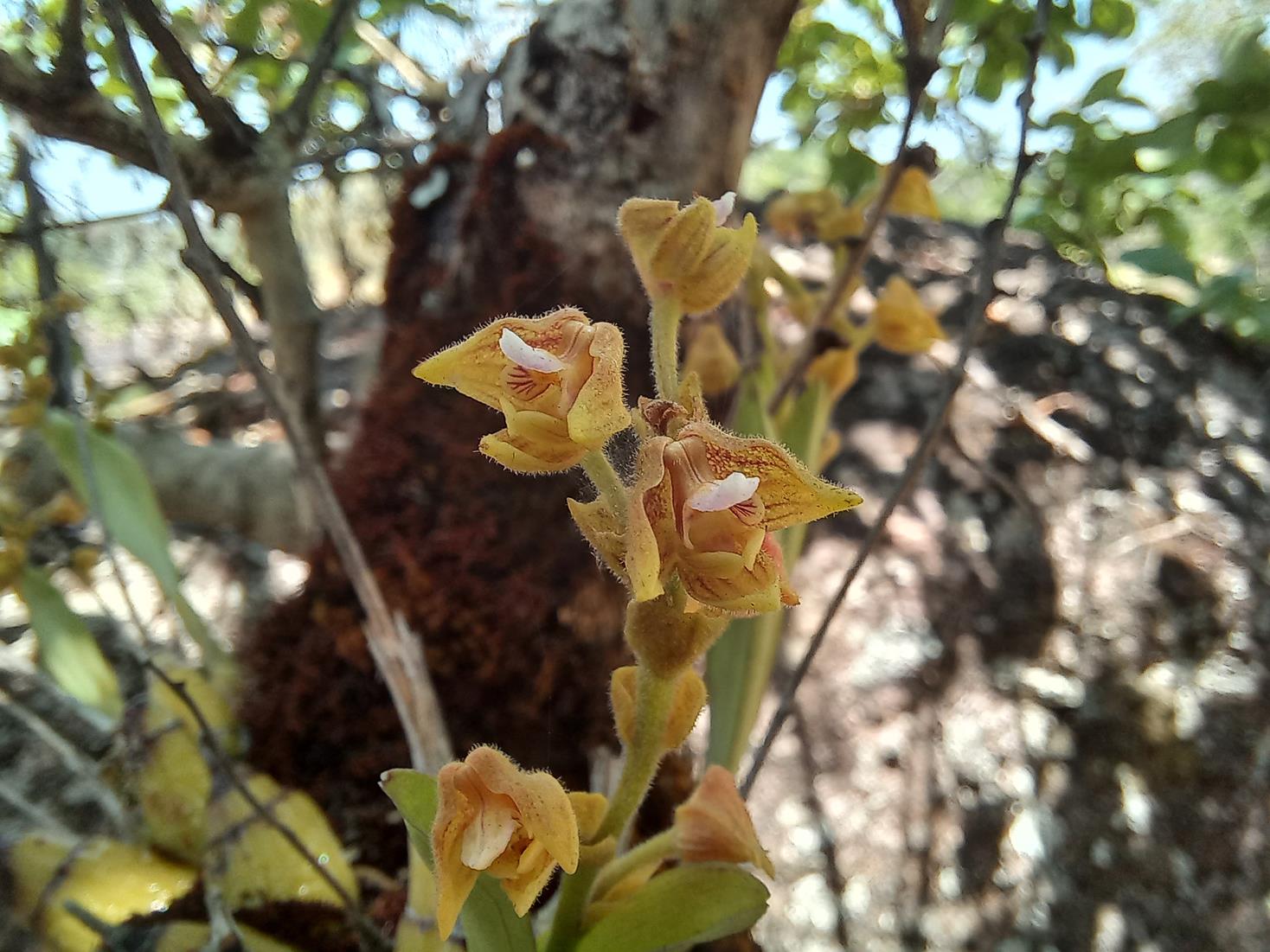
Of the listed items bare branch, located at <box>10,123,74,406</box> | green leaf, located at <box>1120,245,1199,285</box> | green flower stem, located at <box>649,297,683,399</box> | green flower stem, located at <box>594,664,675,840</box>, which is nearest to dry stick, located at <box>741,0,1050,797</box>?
green flower stem, located at <box>594,664,675,840</box>

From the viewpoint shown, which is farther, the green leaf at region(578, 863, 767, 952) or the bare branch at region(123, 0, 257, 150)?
the bare branch at region(123, 0, 257, 150)

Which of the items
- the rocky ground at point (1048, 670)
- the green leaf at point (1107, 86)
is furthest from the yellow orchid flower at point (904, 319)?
the rocky ground at point (1048, 670)

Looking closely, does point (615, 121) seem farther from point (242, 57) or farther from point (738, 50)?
point (242, 57)

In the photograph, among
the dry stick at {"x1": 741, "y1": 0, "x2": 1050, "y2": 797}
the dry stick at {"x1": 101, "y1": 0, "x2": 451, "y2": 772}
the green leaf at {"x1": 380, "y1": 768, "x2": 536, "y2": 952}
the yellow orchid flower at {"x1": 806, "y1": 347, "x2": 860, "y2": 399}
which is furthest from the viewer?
the yellow orchid flower at {"x1": 806, "y1": 347, "x2": 860, "y2": 399}

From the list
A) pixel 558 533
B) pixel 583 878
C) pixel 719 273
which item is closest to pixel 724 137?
pixel 558 533

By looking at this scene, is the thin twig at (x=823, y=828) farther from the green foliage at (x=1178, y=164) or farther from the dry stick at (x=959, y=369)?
the green foliage at (x=1178, y=164)

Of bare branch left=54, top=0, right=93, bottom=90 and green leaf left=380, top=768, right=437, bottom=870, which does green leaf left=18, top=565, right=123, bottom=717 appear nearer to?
bare branch left=54, top=0, right=93, bottom=90

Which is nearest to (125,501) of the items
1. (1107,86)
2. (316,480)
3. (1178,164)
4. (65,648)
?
(65,648)

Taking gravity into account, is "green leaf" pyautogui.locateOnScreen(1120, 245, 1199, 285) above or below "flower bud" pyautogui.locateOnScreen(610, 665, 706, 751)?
above

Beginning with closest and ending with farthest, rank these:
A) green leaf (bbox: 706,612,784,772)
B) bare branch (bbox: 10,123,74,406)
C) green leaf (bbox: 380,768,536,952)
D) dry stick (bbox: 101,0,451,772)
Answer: green leaf (bbox: 380,768,536,952)
dry stick (bbox: 101,0,451,772)
green leaf (bbox: 706,612,784,772)
bare branch (bbox: 10,123,74,406)
